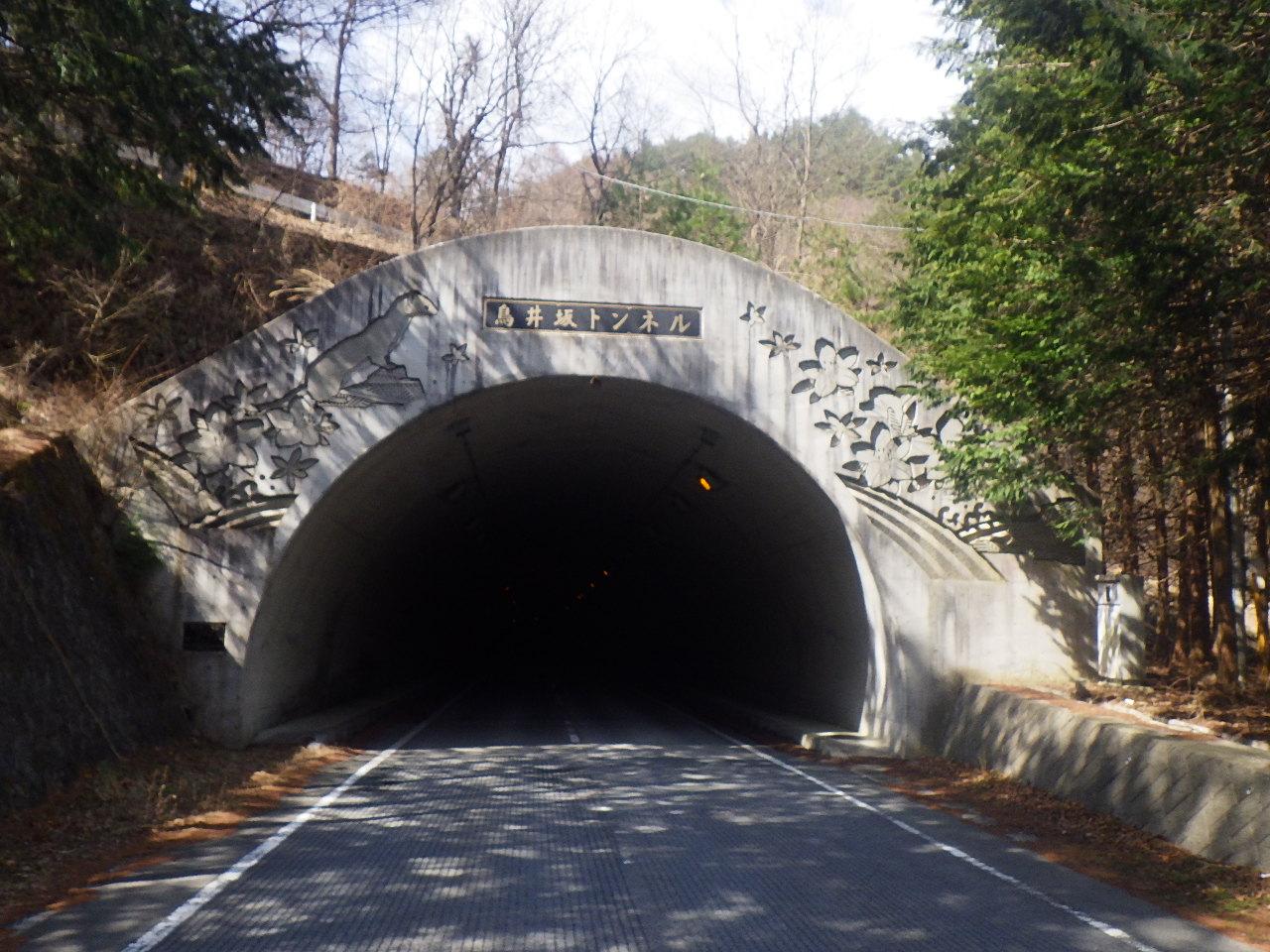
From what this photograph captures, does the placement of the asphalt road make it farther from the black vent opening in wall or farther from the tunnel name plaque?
the tunnel name plaque

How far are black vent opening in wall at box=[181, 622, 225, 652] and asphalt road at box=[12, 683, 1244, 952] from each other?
273 cm

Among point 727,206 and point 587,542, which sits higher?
point 727,206

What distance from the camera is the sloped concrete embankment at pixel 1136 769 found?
26.9 feet

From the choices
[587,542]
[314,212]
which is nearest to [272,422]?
[314,212]

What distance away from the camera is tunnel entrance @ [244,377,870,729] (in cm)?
1631

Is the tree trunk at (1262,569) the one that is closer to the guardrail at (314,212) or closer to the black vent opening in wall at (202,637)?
the black vent opening in wall at (202,637)

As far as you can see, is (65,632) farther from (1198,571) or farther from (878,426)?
(1198,571)

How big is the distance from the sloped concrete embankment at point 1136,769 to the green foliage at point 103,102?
31.6 feet

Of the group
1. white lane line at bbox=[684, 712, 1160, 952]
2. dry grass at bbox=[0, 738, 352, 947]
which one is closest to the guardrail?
dry grass at bbox=[0, 738, 352, 947]

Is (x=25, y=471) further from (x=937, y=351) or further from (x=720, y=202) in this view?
(x=720, y=202)

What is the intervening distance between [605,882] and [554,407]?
11.5m

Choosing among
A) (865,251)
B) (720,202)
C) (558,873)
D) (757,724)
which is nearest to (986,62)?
(558,873)

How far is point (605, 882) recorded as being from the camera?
7461 mm

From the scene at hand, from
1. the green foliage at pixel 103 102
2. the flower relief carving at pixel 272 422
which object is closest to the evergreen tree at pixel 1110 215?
the green foliage at pixel 103 102
